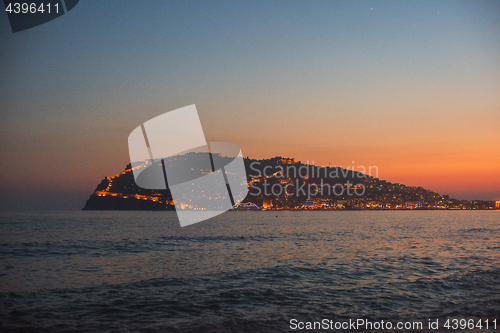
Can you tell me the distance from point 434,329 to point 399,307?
196cm

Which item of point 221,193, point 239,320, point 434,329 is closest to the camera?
point 434,329

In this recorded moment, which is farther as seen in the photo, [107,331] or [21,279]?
[21,279]

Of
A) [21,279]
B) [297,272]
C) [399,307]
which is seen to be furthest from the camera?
[297,272]

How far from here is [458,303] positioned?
1081cm

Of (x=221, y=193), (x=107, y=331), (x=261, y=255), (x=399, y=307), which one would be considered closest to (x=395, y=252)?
(x=261, y=255)

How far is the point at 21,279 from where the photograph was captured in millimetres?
15484

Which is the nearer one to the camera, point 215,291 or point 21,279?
point 215,291

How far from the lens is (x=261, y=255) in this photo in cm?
2348

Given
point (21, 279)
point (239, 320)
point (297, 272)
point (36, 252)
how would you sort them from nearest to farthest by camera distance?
point (239, 320)
point (21, 279)
point (297, 272)
point (36, 252)

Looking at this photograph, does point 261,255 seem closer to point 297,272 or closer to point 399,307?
point 297,272

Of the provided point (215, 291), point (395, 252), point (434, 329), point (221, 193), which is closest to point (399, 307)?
point (434, 329)

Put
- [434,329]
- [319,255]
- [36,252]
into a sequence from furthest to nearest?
1. [36,252]
2. [319,255]
3. [434,329]

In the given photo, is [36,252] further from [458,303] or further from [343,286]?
[458,303]

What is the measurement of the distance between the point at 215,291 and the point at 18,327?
20.5 ft
